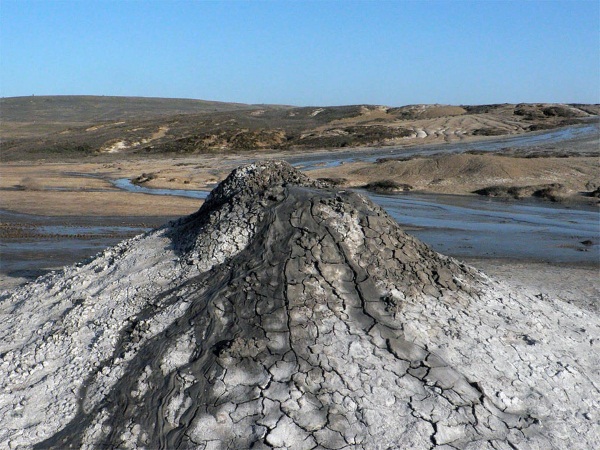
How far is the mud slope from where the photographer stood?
176 inches

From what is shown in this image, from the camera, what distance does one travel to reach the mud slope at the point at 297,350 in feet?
14.6

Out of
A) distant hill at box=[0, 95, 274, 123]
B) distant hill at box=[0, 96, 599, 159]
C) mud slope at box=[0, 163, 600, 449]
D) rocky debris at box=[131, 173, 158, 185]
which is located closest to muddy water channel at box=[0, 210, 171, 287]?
mud slope at box=[0, 163, 600, 449]

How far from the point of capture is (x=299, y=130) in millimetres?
46062

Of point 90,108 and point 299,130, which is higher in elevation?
point 299,130

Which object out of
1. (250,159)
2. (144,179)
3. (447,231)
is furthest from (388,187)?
(250,159)

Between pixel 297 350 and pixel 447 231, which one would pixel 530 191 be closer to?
pixel 447 231

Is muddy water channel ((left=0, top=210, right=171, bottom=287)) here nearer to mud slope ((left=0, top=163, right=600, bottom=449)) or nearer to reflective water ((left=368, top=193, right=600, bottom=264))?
mud slope ((left=0, top=163, right=600, bottom=449))

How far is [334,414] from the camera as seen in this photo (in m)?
4.42

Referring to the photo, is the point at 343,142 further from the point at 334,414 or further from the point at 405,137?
the point at 334,414

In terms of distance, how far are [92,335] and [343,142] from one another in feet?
115

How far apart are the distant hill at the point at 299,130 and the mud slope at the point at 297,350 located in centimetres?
3346

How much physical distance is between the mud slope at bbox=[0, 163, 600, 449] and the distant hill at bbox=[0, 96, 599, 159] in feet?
110

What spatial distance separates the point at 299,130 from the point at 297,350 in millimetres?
41843

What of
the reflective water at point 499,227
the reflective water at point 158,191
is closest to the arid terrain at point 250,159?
the reflective water at point 158,191
